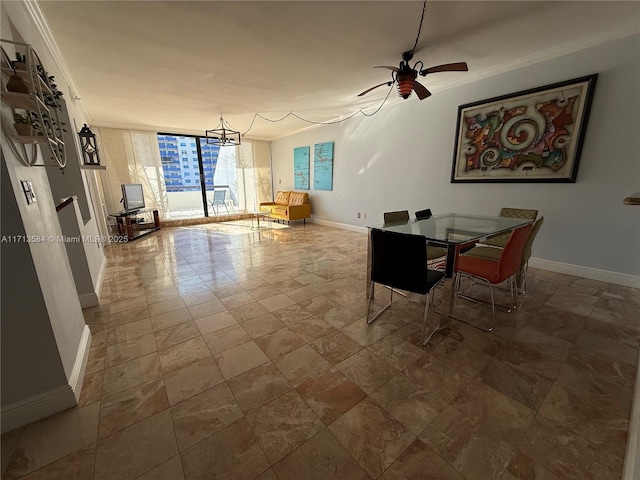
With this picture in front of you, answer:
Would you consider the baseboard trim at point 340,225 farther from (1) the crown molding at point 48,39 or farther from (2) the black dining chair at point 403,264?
(1) the crown molding at point 48,39

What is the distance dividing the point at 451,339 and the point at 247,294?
75.0 inches

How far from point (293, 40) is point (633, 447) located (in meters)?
3.44

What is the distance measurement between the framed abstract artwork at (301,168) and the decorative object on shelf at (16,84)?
18.0ft

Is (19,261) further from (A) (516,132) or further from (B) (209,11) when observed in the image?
(A) (516,132)

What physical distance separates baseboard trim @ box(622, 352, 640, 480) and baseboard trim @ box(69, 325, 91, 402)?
8.20 feet

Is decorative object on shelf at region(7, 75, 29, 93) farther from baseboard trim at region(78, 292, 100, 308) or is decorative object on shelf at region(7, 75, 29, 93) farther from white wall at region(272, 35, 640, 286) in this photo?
white wall at region(272, 35, 640, 286)

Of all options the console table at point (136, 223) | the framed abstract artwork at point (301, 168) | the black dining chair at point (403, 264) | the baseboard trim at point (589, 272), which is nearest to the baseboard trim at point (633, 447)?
the black dining chair at point (403, 264)

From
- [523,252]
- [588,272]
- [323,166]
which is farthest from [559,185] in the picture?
[323,166]

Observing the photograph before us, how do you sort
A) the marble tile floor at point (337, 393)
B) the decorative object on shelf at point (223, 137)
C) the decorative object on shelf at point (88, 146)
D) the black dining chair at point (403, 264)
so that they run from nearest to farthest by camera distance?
1. the marble tile floor at point (337, 393)
2. the black dining chair at point (403, 264)
3. the decorative object on shelf at point (88, 146)
4. the decorative object on shelf at point (223, 137)

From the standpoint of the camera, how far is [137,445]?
1161mm

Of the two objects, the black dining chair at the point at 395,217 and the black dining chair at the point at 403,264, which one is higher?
the black dining chair at the point at 395,217

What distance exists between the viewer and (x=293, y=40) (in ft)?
7.93

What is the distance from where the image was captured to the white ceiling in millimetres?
2016

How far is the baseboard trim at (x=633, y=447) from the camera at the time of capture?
957mm
